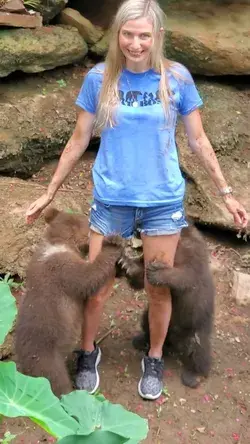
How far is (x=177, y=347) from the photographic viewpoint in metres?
4.72

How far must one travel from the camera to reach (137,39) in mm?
3629

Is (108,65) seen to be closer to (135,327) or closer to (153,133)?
(153,133)

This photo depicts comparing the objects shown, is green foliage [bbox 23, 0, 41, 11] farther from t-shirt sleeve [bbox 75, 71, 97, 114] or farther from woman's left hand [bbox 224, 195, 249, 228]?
woman's left hand [bbox 224, 195, 249, 228]

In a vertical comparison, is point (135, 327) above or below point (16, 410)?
below

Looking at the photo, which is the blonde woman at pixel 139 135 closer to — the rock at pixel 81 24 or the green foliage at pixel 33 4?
the green foliage at pixel 33 4

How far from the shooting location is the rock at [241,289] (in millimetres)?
5367

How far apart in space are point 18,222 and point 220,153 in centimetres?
215

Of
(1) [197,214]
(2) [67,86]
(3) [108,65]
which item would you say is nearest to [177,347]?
(1) [197,214]

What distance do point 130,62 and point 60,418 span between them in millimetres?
2080

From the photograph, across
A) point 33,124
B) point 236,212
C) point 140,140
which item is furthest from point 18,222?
point 236,212

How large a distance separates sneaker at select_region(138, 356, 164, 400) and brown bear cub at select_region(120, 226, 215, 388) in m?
0.20

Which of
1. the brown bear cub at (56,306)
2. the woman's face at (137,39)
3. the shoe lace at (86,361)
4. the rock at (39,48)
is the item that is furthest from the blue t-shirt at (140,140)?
the rock at (39,48)

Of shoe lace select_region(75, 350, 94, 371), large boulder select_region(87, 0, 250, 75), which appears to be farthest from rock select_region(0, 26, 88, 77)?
shoe lace select_region(75, 350, 94, 371)

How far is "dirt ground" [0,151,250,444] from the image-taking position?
13.5 ft
